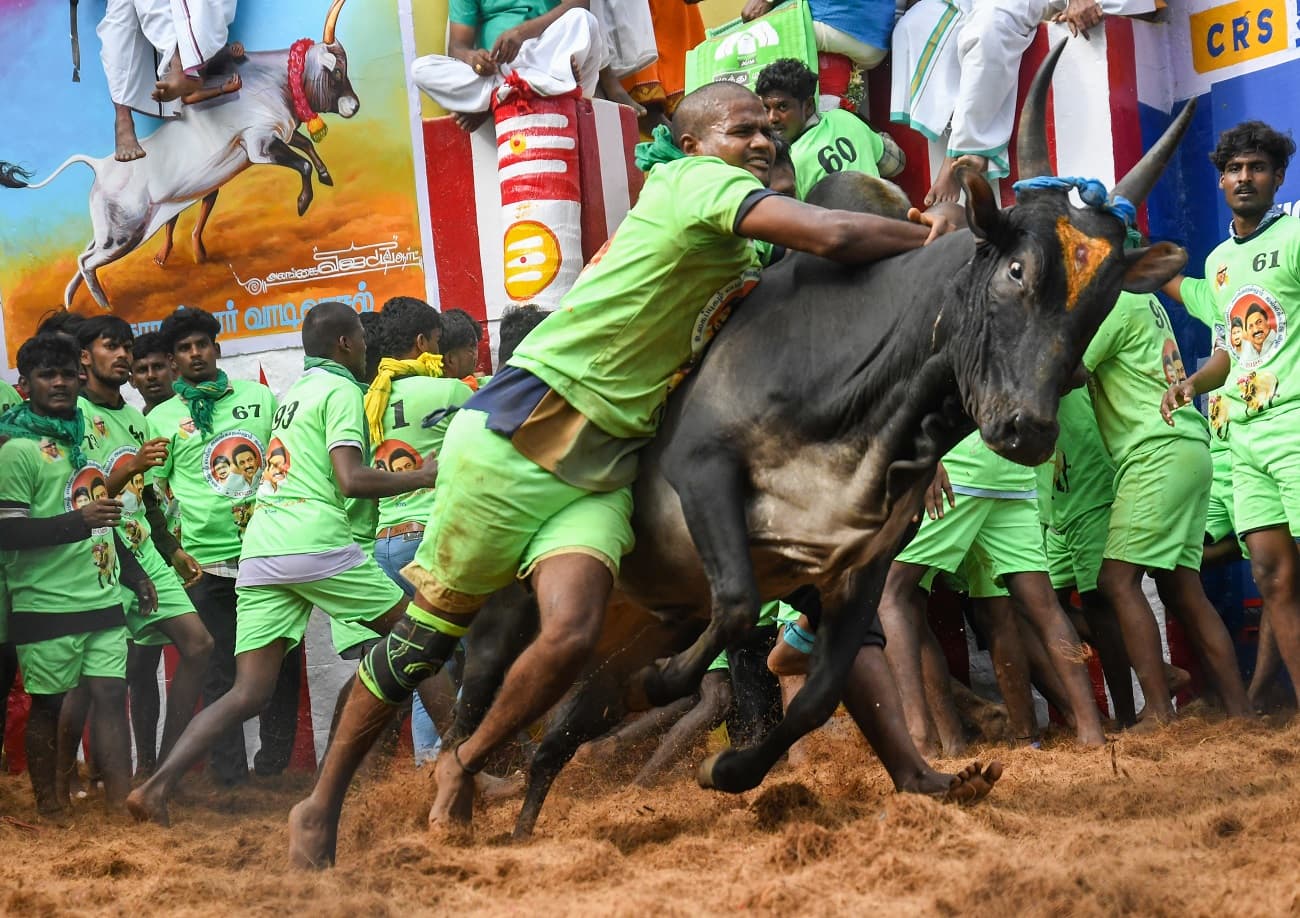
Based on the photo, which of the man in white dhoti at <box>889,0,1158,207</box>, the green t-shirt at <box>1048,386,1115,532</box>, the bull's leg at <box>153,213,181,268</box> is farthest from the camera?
the bull's leg at <box>153,213,181,268</box>

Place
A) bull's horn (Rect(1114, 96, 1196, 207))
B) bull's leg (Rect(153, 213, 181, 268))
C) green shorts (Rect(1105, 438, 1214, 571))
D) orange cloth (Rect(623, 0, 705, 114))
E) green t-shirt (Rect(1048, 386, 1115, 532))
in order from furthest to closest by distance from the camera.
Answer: bull's leg (Rect(153, 213, 181, 268)), orange cloth (Rect(623, 0, 705, 114)), green t-shirt (Rect(1048, 386, 1115, 532)), green shorts (Rect(1105, 438, 1214, 571)), bull's horn (Rect(1114, 96, 1196, 207))

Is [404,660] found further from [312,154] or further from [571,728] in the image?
[312,154]

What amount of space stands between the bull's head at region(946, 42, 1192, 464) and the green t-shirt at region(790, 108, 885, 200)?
2971 millimetres

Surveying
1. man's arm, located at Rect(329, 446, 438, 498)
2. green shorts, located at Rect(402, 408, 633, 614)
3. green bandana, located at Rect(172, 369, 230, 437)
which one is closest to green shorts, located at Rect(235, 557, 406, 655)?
man's arm, located at Rect(329, 446, 438, 498)

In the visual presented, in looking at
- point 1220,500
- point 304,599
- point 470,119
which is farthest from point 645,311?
point 470,119

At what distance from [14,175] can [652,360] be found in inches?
285

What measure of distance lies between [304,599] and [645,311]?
3.16 m

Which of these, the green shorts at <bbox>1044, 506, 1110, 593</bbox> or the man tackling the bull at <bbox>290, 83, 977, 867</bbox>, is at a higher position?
the man tackling the bull at <bbox>290, 83, 977, 867</bbox>

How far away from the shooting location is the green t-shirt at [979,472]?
6.63 metres

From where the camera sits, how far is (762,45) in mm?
7918

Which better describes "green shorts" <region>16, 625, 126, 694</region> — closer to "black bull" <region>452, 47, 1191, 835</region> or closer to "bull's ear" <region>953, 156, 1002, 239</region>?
"black bull" <region>452, 47, 1191, 835</region>

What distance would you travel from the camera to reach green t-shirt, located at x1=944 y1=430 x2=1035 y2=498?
663cm

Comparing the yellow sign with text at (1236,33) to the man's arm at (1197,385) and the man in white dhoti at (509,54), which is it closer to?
the man's arm at (1197,385)

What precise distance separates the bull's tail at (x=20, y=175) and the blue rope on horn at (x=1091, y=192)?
7.82 m
